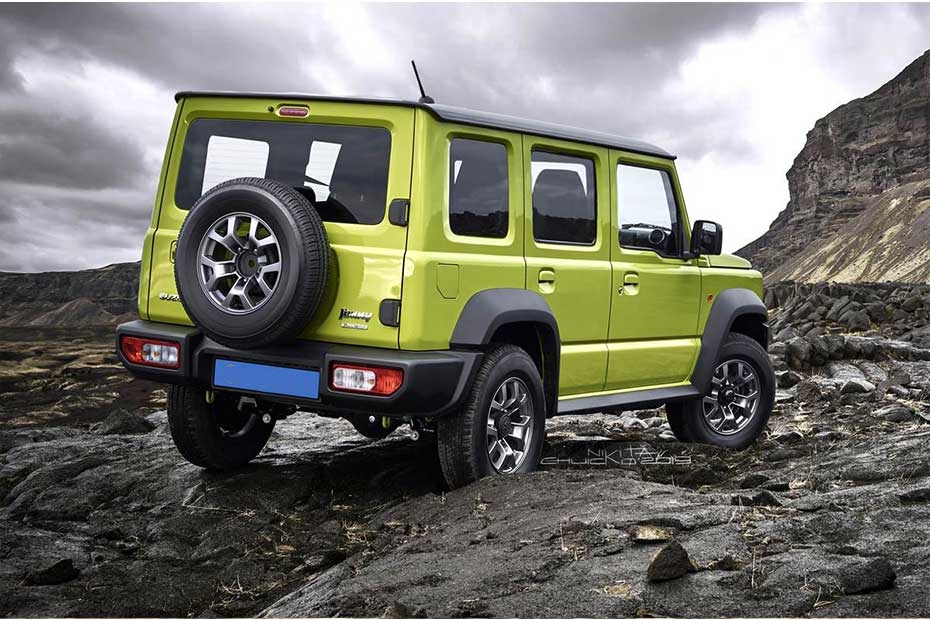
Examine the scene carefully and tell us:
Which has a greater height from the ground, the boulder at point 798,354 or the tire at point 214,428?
the boulder at point 798,354

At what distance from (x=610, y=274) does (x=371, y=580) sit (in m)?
2.99

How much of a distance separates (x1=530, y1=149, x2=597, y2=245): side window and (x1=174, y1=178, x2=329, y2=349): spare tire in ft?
4.78

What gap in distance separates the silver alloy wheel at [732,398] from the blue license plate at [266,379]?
356 centimetres

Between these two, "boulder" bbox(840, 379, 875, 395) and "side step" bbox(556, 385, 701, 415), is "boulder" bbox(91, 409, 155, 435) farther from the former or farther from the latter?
"boulder" bbox(840, 379, 875, 395)

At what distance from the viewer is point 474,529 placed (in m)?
4.59

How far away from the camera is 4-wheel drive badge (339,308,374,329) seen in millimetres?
5066

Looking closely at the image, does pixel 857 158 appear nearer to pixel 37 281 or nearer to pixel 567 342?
pixel 567 342

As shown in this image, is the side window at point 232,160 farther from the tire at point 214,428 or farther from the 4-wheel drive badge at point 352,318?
the tire at point 214,428

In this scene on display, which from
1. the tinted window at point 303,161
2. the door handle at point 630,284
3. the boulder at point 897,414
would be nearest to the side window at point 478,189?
the tinted window at point 303,161

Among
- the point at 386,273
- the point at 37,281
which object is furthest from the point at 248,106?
the point at 37,281

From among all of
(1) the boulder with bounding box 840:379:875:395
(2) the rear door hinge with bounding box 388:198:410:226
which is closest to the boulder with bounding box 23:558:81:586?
(2) the rear door hinge with bounding box 388:198:410:226

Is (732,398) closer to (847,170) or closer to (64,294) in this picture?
(847,170)

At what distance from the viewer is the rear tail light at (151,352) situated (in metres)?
5.51

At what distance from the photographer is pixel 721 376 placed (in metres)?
7.54
